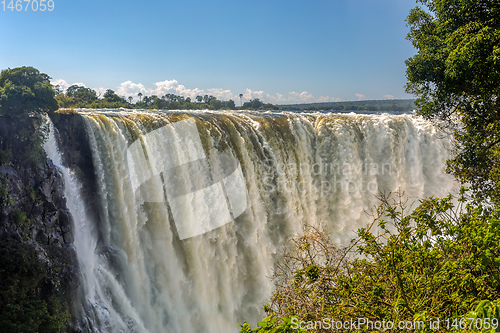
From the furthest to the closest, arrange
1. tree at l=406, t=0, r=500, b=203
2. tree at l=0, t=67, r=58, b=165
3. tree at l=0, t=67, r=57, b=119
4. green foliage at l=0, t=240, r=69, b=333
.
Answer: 1. tree at l=0, t=67, r=57, b=119
2. tree at l=0, t=67, r=58, b=165
3. tree at l=406, t=0, r=500, b=203
4. green foliage at l=0, t=240, r=69, b=333

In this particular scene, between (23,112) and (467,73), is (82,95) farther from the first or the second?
(467,73)

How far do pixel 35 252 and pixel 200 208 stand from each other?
4.76 metres

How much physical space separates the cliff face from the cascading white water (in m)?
0.54

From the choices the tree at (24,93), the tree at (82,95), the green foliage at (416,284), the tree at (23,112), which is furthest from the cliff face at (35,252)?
the tree at (82,95)

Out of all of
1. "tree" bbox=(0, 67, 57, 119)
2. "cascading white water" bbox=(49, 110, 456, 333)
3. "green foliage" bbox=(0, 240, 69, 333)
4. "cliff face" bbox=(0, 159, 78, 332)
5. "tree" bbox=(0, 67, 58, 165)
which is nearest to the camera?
"green foliage" bbox=(0, 240, 69, 333)

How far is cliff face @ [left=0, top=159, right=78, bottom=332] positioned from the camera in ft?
22.2

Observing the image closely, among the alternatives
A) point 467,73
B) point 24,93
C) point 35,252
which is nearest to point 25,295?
point 35,252

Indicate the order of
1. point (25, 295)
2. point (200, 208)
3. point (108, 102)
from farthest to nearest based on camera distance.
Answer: point (108, 102), point (200, 208), point (25, 295)

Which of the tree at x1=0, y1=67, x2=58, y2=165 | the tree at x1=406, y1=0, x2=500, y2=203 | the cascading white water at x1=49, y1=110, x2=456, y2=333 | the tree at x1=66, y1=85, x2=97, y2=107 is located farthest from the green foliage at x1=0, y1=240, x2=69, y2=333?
the tree at x1=66, y1=85, x2=97, y2=107

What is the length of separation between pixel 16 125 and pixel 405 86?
1093 cm

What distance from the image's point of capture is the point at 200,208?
35.8 feet

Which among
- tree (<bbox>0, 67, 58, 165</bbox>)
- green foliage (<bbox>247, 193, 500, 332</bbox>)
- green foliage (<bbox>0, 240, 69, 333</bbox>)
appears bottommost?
green foliage (<bbox>0, 240, 69, 333</bbox>)

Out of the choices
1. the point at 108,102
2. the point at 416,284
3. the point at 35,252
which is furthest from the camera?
the point at 108,102

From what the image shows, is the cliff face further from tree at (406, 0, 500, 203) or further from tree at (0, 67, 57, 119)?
tree at (406, 0, 500, 203)
